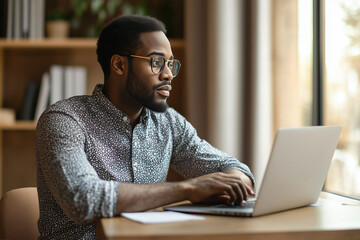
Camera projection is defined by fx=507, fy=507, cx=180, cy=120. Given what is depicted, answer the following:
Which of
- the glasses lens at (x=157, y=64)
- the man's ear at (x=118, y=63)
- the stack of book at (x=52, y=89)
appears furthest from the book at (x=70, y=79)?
the glasses lens at (x=157, y=64)

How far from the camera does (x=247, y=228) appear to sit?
40.5 inches

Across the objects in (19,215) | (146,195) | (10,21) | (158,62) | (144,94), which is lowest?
(19,215)

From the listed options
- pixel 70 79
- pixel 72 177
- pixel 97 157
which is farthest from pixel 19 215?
pixel 70 79

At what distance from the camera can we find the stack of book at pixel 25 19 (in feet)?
9.09

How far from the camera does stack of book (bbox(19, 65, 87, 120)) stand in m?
2.81

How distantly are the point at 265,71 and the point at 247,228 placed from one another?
1427 millimetres

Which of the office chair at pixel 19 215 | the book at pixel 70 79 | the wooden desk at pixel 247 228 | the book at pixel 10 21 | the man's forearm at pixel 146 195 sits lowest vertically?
the office chair at pixel 19 215

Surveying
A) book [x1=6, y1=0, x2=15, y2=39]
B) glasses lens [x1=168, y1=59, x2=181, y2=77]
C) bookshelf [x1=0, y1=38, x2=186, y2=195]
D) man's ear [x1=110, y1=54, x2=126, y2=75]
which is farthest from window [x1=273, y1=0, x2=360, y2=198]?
book [x1=6, y1=0, x2=15, y2=39]

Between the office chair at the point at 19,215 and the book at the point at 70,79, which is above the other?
the book at the point at 70,79

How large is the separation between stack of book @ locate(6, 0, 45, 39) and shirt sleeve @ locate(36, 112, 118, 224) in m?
1.50

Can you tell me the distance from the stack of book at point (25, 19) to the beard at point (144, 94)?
131cm

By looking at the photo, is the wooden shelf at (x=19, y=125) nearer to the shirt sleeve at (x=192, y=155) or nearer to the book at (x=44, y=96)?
the book at (x=44, y=96)

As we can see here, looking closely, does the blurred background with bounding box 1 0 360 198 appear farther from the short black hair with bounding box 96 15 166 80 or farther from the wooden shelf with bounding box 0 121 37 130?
the wooden shelf with bounding box 0 121 37 130

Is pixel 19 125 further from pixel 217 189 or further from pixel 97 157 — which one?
pixel 217 189
